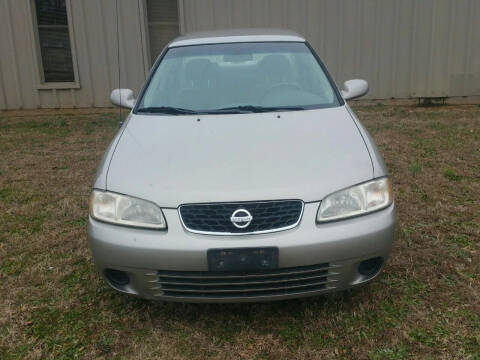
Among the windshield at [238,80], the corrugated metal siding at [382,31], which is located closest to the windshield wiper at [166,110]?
the windshield at [238,80]

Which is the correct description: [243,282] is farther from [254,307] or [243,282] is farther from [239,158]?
[239,158]

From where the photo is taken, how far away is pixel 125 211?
2.28 metres

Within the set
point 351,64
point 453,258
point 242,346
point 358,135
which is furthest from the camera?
point 351,64

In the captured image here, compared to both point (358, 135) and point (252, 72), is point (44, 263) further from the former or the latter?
point (358, 135)

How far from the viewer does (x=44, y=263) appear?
3207 mm

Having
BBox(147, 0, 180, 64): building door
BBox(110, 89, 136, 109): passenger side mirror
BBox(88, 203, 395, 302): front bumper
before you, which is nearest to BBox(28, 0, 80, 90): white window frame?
BBox(147, 0, 180, 64): building door

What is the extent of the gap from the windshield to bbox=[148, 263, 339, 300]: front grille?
4.24 ft

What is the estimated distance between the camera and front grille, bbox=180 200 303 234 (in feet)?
7.04

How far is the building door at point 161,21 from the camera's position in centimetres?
869

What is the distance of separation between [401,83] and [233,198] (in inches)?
300

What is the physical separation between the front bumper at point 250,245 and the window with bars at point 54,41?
7.57 meters

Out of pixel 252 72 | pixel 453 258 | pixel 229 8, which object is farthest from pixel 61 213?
pixel 229 8

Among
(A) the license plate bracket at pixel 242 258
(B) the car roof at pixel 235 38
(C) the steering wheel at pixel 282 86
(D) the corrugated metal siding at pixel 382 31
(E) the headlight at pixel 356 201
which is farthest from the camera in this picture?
(D) the corrugated metal siding at pixel 382 31

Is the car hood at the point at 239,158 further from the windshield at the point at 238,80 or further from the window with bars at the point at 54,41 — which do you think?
the window with bars at the point at 54,41
